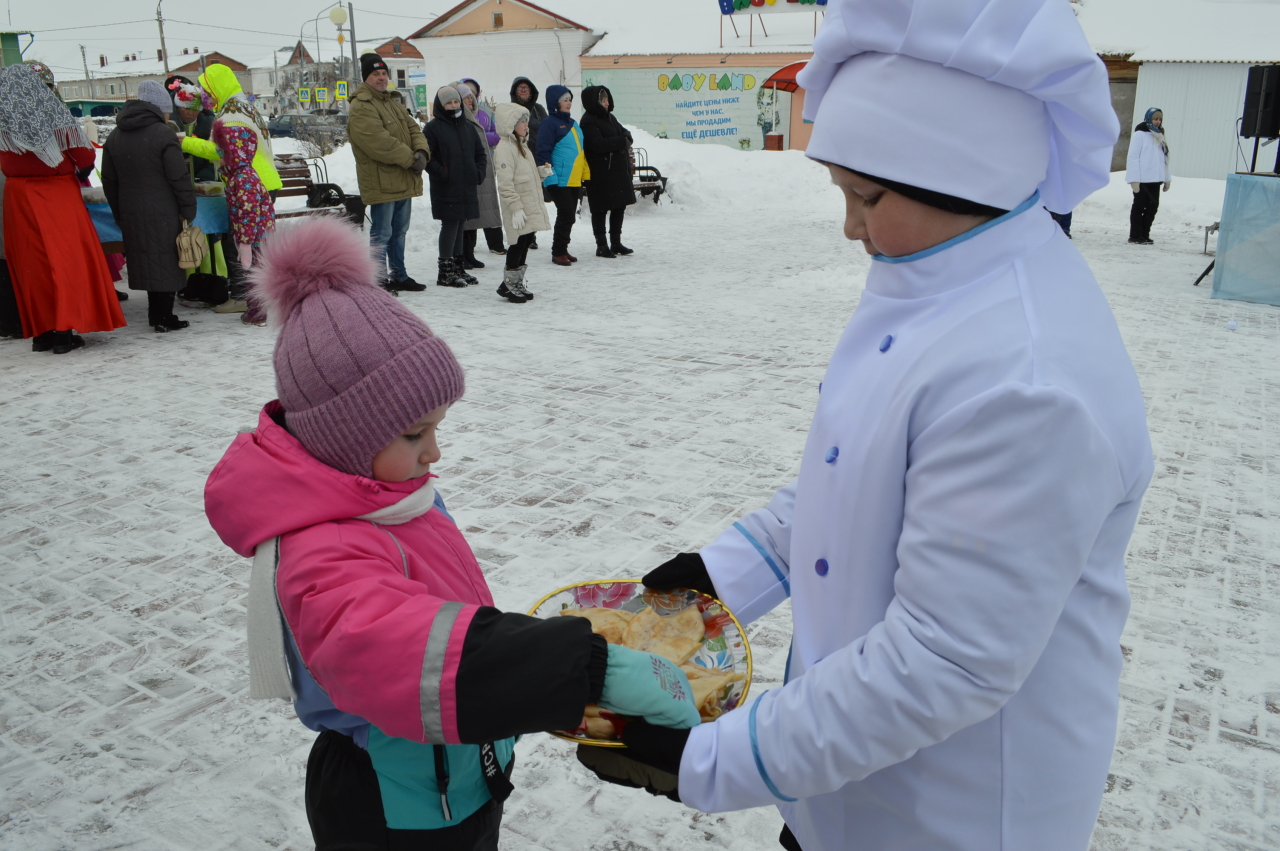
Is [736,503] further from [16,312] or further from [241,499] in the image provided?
[16,312]

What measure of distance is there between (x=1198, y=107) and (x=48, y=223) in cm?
2374

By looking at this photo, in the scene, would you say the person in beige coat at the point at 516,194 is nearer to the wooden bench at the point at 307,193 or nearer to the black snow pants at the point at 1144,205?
the wooden bench at the point at 307,193

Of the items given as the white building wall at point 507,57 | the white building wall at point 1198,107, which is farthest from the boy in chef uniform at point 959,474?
the white building wall at point 507,57

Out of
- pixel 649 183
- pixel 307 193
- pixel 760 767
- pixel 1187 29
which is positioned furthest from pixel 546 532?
pixel 1187 29

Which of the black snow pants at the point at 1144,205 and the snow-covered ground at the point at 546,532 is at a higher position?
the black snow pants at the point at 1144,205

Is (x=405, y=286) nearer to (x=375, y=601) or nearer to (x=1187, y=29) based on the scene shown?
(x=375, y=601)

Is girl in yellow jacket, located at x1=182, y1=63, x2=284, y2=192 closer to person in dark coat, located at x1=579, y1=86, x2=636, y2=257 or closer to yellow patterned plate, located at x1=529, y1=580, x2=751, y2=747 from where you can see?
person in dark coat, located at x1=579, y1=86, x2=636, y2=257

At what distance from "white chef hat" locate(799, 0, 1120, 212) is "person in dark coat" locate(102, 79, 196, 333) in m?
7.51

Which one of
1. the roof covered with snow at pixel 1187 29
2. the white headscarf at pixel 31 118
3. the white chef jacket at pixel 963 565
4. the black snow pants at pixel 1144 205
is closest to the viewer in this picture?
the white chef jacket at pixel 963 565

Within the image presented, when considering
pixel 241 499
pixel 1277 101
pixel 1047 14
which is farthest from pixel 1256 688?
pixel 1277 101

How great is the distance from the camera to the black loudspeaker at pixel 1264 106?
1009 cm

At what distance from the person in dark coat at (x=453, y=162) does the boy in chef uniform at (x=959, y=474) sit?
8.29 metres

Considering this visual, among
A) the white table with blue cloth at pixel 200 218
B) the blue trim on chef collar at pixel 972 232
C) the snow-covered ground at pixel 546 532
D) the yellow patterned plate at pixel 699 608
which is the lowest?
the snow-covered ground at pixel 546 532

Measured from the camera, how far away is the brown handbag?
7.43 meters
